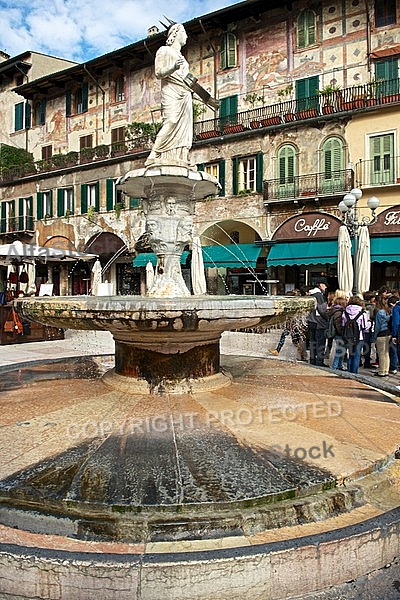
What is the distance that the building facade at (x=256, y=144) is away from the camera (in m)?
20.8

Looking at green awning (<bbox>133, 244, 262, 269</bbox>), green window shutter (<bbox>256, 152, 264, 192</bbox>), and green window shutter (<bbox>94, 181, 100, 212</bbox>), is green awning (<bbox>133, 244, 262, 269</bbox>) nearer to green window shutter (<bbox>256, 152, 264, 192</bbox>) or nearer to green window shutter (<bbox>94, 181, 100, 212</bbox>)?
green window shutter (<bbox>256, 152, 264, 192</bbox>)

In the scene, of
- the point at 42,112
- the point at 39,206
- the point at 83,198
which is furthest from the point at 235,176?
the point at 42,112

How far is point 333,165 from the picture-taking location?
70.6 ft

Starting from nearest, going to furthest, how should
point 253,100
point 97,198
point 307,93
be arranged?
point 307,93 → point 253,100 → point 97,198

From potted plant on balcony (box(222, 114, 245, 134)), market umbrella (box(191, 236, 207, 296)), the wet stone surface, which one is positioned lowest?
the wet stone surface

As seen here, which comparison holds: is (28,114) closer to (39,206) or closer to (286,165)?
(39,206)

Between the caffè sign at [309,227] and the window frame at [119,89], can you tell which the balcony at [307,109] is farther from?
the window frame at [119,89]

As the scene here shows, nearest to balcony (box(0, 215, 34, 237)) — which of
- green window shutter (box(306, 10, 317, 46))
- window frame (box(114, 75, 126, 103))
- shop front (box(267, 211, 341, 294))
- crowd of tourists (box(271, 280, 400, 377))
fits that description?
window frame (box(114, 75, 126, 103))

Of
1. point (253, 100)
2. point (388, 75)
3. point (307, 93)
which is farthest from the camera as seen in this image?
point (253, 100)

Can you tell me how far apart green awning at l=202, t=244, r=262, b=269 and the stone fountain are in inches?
712

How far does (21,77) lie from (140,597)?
3967cm

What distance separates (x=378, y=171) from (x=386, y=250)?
11.6 ft

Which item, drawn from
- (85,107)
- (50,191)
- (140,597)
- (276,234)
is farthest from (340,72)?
(140,597)

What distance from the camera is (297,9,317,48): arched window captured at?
22984 millimetres
